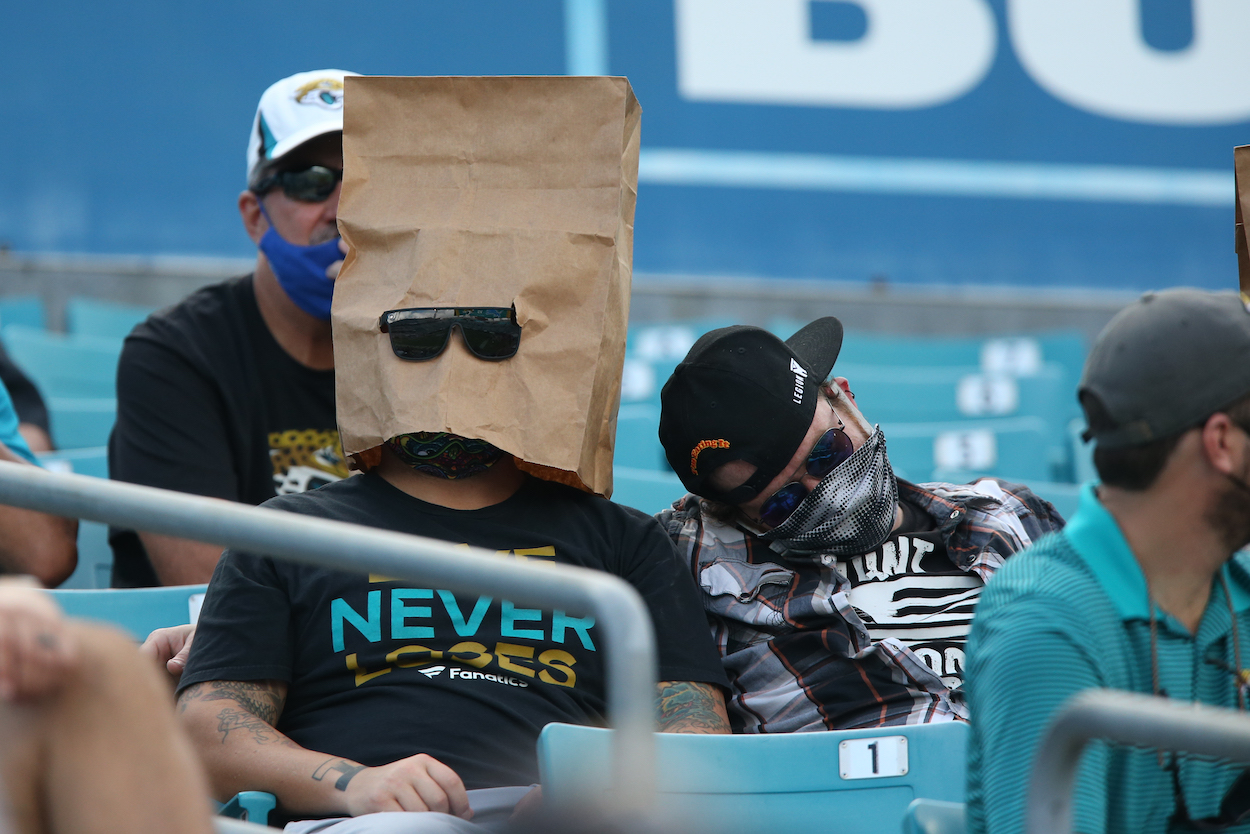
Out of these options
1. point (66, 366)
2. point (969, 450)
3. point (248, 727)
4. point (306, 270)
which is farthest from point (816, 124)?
point (248, 727)

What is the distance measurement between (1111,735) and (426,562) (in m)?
0.63

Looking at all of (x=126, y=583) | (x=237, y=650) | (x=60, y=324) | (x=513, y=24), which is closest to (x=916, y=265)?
(x=513, y=24)

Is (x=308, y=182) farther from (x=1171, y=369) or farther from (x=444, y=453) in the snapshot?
(x=1171, y=369)

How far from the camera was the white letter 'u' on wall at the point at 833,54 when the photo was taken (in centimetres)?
576

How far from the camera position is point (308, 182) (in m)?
2.72

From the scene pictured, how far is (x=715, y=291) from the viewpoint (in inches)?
230

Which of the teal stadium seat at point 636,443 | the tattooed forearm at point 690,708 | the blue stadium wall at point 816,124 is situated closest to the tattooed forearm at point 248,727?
the tattooed forearm at point 690,708

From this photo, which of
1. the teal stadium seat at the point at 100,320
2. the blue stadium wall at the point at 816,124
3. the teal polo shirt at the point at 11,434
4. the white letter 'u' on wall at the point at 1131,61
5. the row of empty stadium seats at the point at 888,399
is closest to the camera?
the teal polo shirt at the point at 11,434

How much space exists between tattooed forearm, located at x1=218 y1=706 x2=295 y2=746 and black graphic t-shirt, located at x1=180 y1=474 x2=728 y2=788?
2.3 inches

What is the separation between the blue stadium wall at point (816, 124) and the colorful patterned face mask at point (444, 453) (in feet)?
12.2

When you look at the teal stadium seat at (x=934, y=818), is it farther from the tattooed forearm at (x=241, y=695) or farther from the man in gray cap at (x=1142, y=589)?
the tattooed forearm at (x=241, y=695)

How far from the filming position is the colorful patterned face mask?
6.91 ft

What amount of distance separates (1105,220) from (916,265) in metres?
0.94

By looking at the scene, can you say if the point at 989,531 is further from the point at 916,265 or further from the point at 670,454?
the point at 916,265
